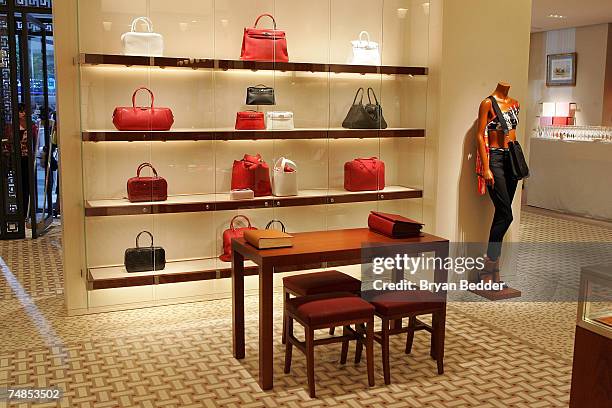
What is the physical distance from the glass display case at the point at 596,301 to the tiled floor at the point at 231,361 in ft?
3.47

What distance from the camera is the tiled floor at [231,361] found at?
3.47 m

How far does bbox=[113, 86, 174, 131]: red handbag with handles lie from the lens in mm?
4652

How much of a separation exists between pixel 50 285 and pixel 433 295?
3518mm

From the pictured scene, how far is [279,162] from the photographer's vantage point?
17.1 feet

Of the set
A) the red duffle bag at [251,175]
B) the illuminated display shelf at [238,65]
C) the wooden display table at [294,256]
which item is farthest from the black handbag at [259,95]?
the wooden display table at [294,256]

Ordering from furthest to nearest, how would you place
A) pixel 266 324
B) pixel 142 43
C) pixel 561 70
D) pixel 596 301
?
1. pixel 561 70
2. pixel 142 43
3. pixel 266 324
4. pixel 596 301

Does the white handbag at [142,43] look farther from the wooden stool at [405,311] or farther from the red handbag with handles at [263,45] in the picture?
the wooden stool at [405,311]

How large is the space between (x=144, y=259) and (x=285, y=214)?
121 cm

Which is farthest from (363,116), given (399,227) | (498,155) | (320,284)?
(320,284)

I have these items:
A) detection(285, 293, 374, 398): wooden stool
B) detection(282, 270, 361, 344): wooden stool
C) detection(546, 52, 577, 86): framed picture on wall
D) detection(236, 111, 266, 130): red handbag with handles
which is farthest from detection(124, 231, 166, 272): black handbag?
detection(546, 52, 577, 86): framed picture on wall

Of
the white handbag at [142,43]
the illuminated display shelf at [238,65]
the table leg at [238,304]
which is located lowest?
the table leg at [238,304]

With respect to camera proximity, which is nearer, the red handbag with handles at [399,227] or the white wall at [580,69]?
the red handbag with handles at [399,227]

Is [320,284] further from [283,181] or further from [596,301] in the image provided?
[596,301]

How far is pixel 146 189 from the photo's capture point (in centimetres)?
477
